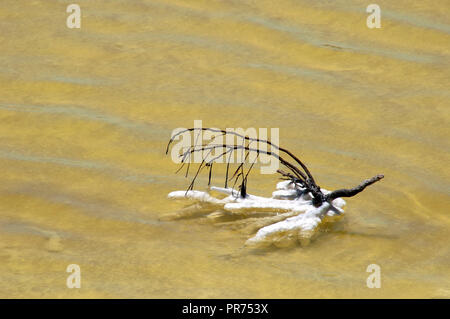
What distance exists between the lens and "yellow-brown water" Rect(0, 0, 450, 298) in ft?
8.80

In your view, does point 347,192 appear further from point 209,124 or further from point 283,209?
point 209,124

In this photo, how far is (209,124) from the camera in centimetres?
379

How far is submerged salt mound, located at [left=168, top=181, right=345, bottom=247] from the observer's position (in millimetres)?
2826

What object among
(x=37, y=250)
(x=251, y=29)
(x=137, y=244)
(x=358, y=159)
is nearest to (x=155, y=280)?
(x=137, y=244)

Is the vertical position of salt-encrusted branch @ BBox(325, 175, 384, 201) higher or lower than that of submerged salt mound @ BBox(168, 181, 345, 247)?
higher

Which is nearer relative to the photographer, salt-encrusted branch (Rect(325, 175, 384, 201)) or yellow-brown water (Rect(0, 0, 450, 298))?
yellow-brown water (Rect(0, 0, 450, 298))

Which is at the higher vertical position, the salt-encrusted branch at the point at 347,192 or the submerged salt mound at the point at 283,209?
the salt-encrusted branch at the point at 347,192

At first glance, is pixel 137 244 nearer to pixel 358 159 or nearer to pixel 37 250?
pixel 37 250

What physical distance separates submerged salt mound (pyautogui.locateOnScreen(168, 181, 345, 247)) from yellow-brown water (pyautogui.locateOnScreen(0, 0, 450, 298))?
5 centimetres

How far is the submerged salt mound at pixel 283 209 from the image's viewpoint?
283 centimetres

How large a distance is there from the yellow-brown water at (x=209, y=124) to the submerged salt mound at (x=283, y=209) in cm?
5

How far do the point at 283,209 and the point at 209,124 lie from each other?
3.00 ft

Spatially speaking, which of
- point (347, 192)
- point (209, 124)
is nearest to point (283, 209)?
point (347, 192)

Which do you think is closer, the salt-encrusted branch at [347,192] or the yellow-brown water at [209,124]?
the yellow-brown water at [209,124]
